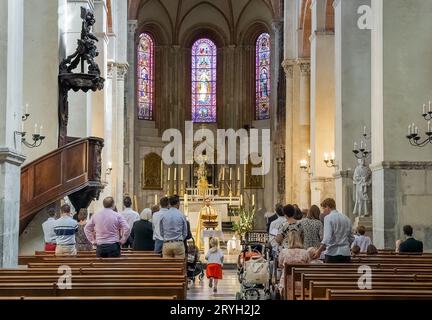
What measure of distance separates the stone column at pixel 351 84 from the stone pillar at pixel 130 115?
1610 cm

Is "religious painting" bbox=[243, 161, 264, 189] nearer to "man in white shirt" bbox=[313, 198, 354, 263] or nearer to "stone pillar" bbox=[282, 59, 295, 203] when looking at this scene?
"stone pillar" bbox=[282, 59, 295, 203]

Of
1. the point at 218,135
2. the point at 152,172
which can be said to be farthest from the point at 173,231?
the point at 218,135

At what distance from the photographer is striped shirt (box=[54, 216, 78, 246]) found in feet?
37.2

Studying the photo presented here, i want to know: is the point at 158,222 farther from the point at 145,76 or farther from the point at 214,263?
the point at 145,76

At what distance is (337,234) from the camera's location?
33.6 ft

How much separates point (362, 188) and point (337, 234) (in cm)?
748

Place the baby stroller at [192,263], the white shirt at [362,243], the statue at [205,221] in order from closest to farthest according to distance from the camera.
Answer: the white shirt at [362,243]
the baby stroller at [192,263]
the statue at [205,221]

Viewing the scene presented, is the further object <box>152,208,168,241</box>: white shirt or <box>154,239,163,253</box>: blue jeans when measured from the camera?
<box>154,239,163,253</box>: blue jeans

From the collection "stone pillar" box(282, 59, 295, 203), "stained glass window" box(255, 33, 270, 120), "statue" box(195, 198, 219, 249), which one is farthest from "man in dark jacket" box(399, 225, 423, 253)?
"stained glass window" box(255, 33, 270, 120)

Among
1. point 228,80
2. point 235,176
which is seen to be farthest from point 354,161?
point 228,80

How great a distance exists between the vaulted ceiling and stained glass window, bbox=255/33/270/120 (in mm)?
1147

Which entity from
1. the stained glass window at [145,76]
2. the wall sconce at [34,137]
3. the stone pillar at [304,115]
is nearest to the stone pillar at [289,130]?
the stone pillar at [304,115]

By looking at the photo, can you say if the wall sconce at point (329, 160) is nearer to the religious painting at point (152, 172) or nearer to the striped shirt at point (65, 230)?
the striped shirt at point (65, 230)

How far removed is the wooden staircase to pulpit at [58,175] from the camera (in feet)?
45.3
